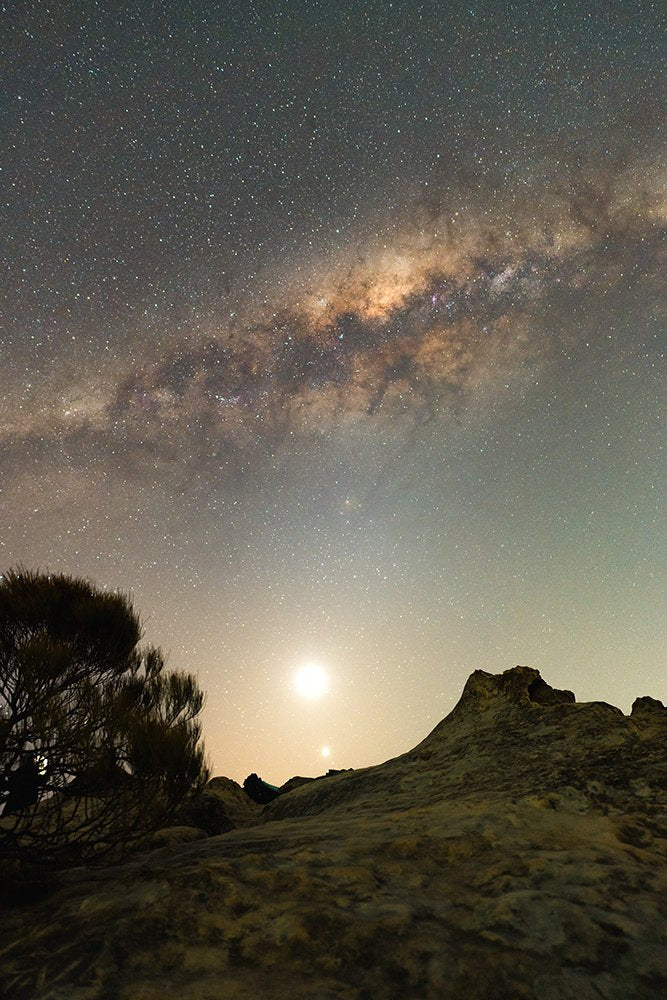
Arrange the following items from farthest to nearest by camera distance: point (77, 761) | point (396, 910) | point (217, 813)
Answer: point (217, 813)
point (77, 761)
point (396, 910)

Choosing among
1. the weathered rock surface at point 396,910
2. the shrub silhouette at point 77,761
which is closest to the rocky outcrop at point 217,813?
the shrub silhouette at point 77,761

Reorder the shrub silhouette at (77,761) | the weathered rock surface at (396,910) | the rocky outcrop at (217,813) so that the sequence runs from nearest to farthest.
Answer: the weathered rock surface at (396,910), the shrub silhouette at (77,761), the rocky outcrop at (217,813)

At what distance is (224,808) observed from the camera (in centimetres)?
1097

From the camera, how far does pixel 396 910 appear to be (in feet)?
9.92

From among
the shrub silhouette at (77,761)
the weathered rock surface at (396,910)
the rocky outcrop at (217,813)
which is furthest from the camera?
the rocky outcrop at (217,813)

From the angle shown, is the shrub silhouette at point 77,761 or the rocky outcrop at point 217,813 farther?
the rocky outcrop at point 217,813

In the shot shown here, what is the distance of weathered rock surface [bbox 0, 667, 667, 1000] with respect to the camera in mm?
2490

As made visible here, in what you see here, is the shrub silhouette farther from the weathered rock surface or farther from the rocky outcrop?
the rocky outcrop

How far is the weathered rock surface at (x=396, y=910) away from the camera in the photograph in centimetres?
249

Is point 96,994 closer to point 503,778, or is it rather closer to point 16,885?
point 16,885

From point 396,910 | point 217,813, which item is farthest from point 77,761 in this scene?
point 217,813

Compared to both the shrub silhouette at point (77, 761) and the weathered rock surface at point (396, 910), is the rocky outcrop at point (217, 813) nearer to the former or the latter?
the shrub silhouette at point (77, 761)

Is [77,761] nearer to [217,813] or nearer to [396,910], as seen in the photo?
[396,910]

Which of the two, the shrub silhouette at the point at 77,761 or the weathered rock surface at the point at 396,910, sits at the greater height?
the shrub silhouette at the point at 77,761
